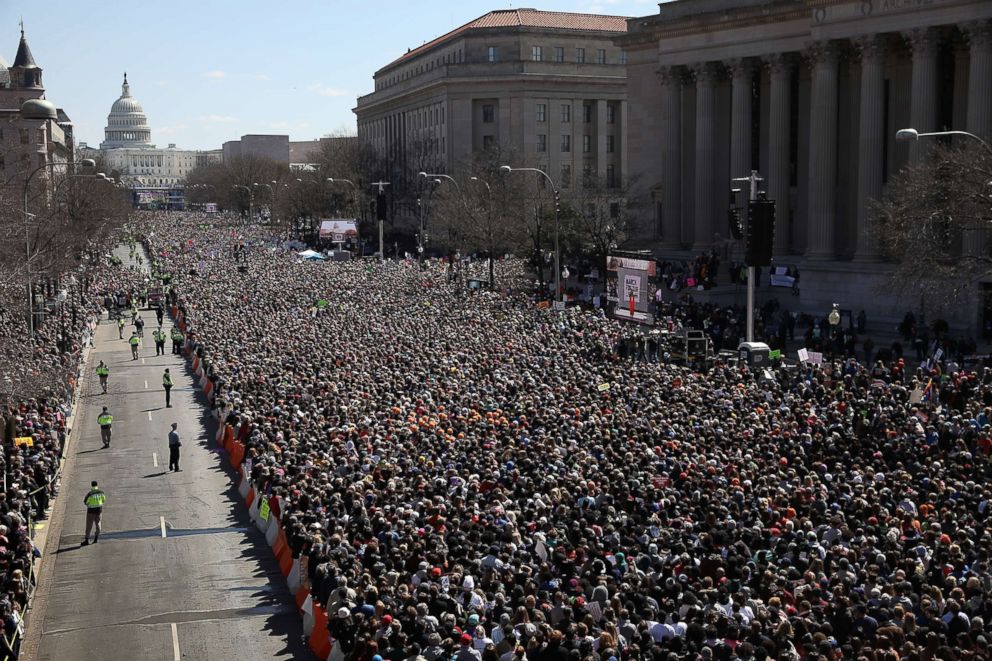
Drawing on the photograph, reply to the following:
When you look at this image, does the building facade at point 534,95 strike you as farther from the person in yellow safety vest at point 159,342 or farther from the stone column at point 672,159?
the person in yellow safety vest at point 159,342

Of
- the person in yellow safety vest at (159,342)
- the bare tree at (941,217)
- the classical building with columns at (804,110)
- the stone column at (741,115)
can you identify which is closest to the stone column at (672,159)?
the classical building with columns at (804,110)

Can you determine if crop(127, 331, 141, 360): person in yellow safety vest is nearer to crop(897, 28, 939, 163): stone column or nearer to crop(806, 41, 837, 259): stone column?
crop(806, 41, 837, 259): stone column

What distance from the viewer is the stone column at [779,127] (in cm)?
5638

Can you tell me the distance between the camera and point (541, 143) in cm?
11012

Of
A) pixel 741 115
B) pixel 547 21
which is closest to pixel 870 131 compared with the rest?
pixel 741 115

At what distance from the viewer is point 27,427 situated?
94.5ft

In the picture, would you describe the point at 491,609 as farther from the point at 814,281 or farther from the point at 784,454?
the point at 814,281

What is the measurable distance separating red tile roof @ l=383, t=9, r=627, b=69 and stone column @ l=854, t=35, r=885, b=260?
67.5 meters

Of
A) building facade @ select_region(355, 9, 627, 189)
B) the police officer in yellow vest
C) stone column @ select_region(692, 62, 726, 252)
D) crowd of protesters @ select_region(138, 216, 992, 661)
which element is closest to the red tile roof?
building facade @ select_region(355, 9, 627, 189)

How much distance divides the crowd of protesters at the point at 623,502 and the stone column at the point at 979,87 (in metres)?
16.1

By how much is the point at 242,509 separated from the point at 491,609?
39.0 feet

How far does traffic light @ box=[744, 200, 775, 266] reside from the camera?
1296 inches

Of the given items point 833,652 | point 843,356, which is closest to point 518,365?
point 843,356

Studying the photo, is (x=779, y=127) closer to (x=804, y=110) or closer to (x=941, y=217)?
(x=804, y=110)
